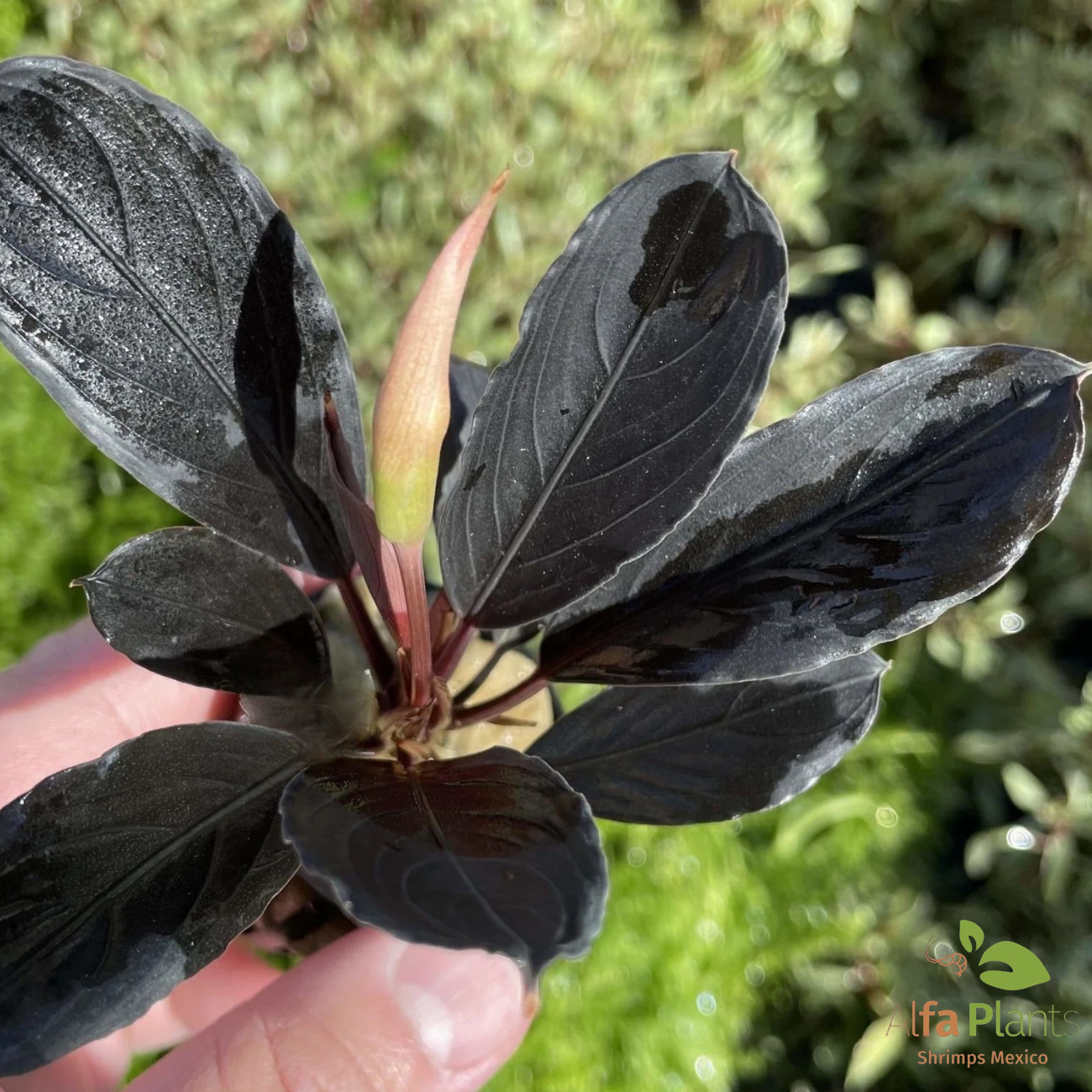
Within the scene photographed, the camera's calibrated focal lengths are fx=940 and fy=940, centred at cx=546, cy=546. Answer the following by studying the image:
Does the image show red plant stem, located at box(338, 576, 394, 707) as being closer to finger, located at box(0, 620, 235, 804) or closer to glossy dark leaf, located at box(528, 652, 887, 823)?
glossy dark leaf, located at box(528, 652, 887, 823)

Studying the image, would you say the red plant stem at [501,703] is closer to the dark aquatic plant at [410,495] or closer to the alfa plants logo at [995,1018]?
the dark aquatic plant at [410,495]

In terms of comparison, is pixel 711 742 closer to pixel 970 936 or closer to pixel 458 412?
pixel 458 412

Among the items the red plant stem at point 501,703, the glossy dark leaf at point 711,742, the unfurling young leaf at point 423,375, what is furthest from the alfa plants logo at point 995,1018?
→ the unfurling young leaf at point 423,375

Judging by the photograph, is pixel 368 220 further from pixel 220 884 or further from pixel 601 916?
pixel 601 916

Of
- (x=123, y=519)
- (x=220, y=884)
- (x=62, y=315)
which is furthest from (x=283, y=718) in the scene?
(x=123, y=519)

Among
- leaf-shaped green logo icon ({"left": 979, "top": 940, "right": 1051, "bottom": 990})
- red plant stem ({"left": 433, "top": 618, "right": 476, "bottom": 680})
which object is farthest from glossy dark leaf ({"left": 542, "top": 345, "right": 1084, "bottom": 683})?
leaf-shaped green logo icon ({"left": 979, "top": 940, "right": 1051, "bottom": 990})

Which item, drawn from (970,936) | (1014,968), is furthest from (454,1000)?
(1014,968)
